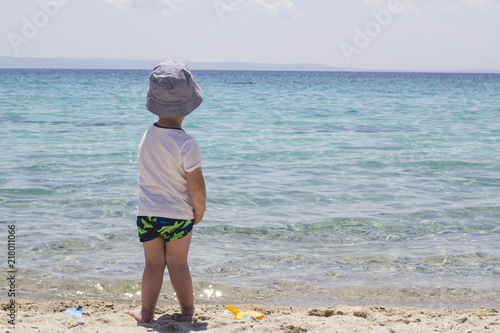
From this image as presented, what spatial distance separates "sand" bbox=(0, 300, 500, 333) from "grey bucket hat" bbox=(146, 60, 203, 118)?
1197 millimetres

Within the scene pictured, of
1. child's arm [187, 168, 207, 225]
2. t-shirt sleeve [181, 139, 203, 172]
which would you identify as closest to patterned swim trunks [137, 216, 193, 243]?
child's arm [187, 168, 207, 225]

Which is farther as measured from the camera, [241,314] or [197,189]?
[241,314]

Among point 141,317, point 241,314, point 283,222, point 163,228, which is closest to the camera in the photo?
point 163,228

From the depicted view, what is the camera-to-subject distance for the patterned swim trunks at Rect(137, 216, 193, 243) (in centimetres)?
307

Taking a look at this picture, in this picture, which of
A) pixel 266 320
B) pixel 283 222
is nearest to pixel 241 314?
pixel 266 320

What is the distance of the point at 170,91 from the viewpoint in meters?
2.98

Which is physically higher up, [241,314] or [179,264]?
[179,264]

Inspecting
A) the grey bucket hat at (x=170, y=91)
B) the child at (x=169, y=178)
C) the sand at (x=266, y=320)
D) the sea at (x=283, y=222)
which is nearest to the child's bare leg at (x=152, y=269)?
the child at (x=169, y=178)

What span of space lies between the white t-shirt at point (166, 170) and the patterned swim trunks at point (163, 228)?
3cm

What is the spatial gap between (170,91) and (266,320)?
1446mm

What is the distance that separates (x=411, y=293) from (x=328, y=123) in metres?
12.5

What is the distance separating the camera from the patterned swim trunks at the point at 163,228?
307cm

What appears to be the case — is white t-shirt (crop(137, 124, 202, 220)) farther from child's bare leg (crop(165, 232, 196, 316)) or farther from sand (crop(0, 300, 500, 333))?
sand (crop(0, 300, 500, 333))

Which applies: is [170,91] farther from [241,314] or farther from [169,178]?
[241,314]
